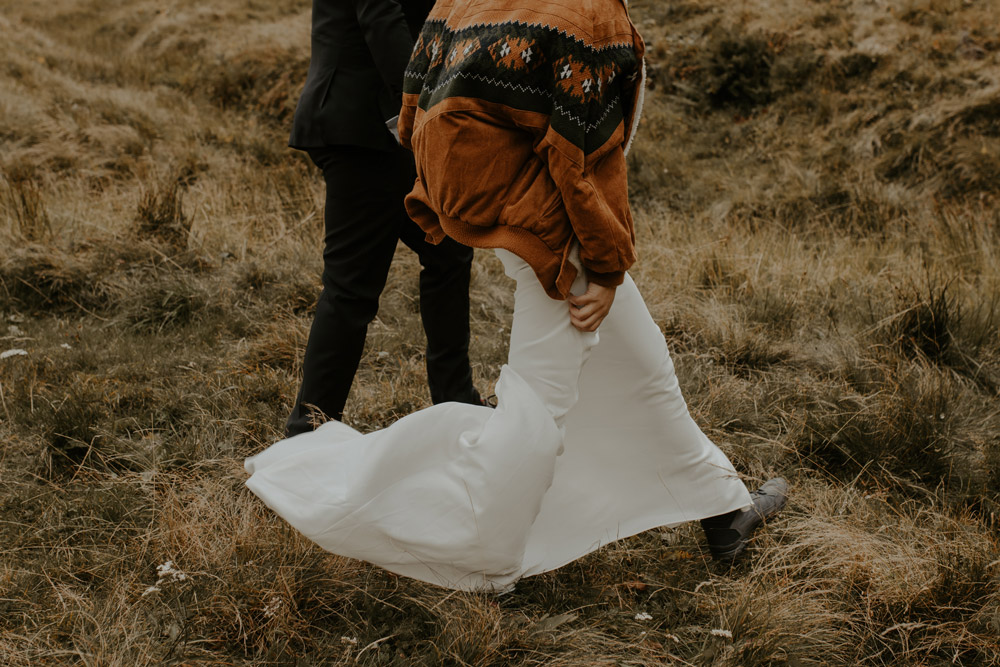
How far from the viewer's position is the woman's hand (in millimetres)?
1824

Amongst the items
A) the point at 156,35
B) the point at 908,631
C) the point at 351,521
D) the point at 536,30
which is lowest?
the point at 156,35

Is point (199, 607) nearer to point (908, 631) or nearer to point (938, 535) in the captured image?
point (908, 631)

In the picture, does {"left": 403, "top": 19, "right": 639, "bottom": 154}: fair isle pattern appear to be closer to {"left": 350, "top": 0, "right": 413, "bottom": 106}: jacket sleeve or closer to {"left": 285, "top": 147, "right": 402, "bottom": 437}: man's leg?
{"left": 350, "top": 0, "right": 413, "bottom": 106}: jacket sleeve

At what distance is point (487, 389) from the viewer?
3365mm

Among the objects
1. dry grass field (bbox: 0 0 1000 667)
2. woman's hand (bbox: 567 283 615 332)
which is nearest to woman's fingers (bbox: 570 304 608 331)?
woman's hand (bbox: 567 283 615 332)

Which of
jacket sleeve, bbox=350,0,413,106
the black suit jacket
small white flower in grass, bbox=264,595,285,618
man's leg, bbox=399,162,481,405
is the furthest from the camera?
man's leg, bbox=399,162,481,405

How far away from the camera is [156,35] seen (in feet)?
46.8

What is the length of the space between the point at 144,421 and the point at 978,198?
282 inches

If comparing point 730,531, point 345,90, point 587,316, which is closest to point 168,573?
point 587,316

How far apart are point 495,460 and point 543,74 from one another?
862 millimetres

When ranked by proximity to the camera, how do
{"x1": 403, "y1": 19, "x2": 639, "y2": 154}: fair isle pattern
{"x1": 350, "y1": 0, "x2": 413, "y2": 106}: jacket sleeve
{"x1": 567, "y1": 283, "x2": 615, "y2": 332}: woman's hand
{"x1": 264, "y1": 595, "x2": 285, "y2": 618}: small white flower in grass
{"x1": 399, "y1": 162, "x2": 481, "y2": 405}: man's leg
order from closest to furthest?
{"x1": 403, "y1": 19, "x2": 639, "y2": 154}: fair isle pattern → {"x1": 567, "y1": 283, "x2": 615, "y2": 332}: woman's hand → {"x1": 264, "y1": 595, "x2": 285, "y2": 618}: small white flower in grass → {"x1": 350, "y1": 0, "x2": 413, "y2": 106}: jacket sleeve → {"x1": 399, "y1": 162, "x2": 481, "y2": 405}: man's leg

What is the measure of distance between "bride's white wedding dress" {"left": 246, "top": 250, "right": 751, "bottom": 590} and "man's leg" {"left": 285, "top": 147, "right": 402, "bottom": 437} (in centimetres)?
49

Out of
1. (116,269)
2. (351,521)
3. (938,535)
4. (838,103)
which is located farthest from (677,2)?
(351,521)

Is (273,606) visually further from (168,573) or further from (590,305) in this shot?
(590,305)
